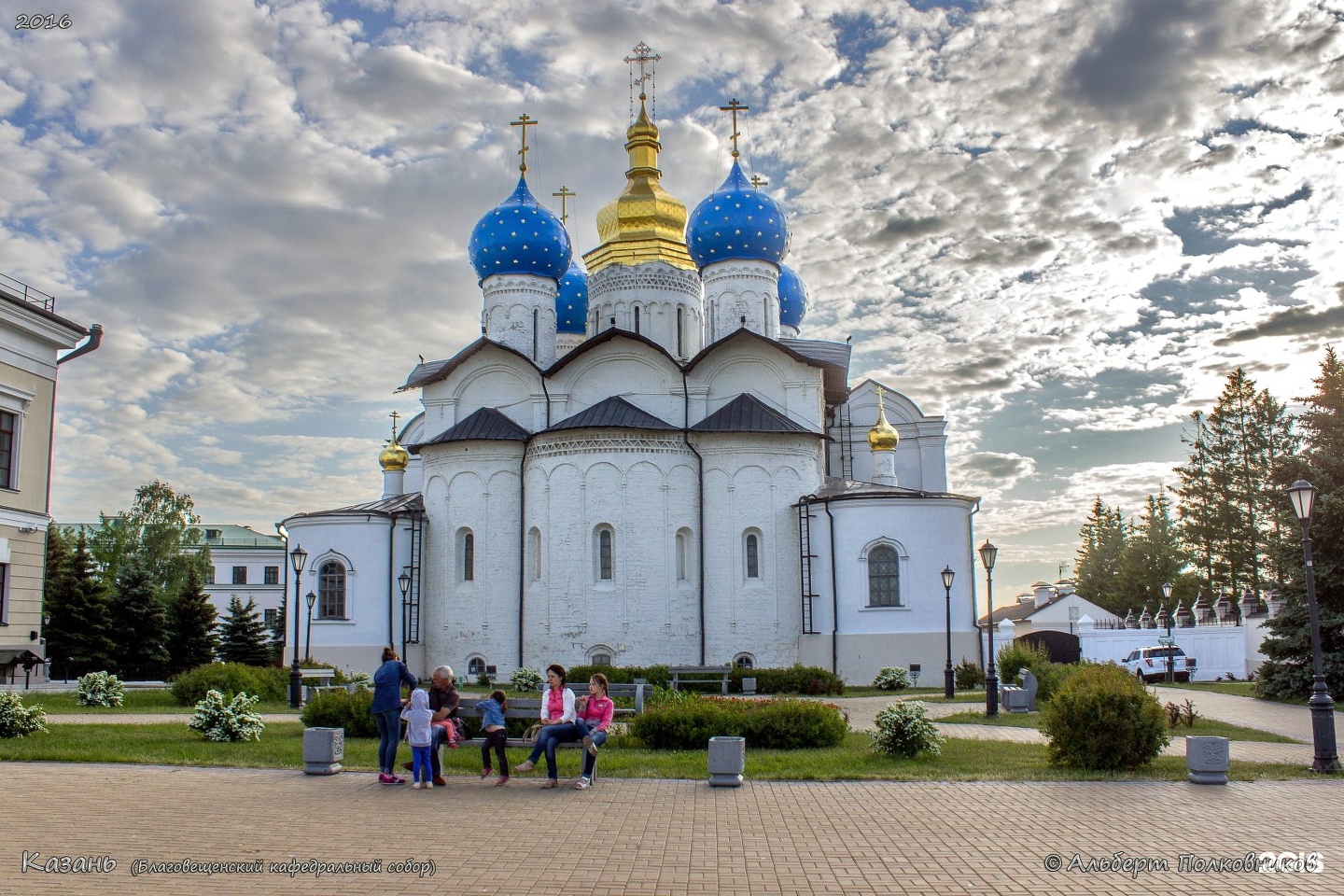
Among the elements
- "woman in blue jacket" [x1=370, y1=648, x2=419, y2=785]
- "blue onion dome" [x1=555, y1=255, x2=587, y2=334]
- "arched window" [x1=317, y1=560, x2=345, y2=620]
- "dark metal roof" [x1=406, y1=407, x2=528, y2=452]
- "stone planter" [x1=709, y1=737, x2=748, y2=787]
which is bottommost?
"stone planter" [x1=709, y1=737, x2=748, y2=787]

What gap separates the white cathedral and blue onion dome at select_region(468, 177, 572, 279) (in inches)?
2.4

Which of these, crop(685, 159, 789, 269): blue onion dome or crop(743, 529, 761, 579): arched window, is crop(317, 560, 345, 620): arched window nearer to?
crop(743, 529, 761, 579): arched window

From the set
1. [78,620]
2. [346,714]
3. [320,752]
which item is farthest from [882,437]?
[320,752]

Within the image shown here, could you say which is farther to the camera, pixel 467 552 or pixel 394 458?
pixel 394 458

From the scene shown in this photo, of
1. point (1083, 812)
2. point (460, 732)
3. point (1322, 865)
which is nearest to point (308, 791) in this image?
point (460, 732)

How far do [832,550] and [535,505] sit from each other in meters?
7.83

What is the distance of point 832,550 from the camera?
27922 millimetres

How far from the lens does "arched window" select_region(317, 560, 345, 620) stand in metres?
29.8

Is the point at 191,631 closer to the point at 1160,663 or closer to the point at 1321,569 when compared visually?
the point at 1160,663

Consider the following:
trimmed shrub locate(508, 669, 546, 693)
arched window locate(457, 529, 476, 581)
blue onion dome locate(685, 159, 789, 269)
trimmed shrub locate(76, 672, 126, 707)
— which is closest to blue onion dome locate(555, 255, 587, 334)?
blue onion dome locate(685, 159, 789, 269)

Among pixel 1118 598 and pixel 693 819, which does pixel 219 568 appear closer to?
pixel 1118 598

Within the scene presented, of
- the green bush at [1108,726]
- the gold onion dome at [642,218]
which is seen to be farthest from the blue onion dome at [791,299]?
the green bush at [1108,726]

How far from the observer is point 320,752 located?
11.3 metres

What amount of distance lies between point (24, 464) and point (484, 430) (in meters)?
10.9
